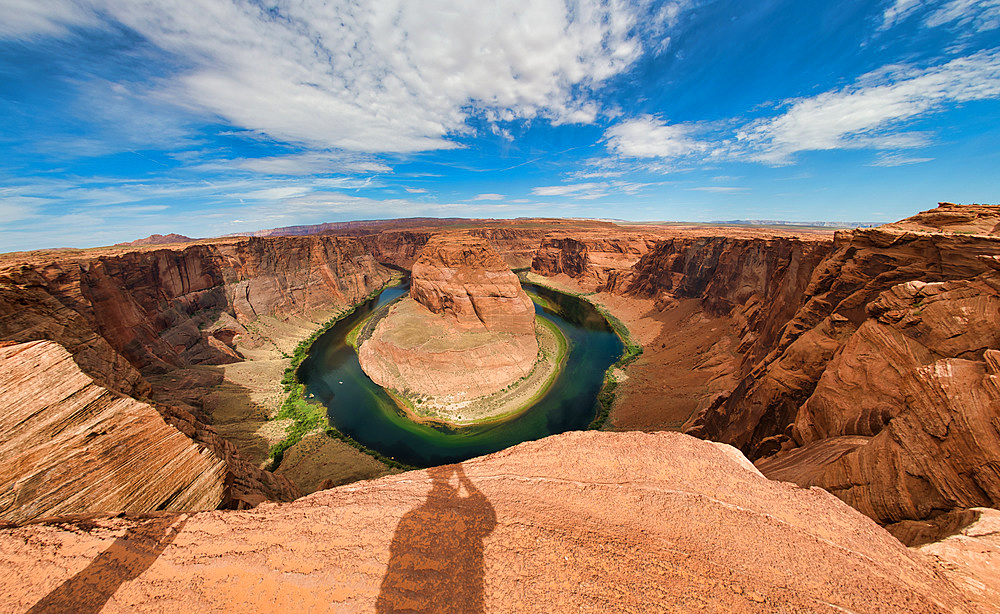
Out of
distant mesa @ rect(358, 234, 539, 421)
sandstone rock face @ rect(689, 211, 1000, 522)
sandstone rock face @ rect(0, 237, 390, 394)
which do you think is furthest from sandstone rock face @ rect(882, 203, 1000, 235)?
sandstone rock face @ rect(0, 237, 390, 394)

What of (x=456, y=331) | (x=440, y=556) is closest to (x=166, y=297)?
(x=456, y=331)

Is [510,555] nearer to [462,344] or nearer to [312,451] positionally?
[312,451]

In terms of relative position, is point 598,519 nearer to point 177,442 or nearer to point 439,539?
point 439,539

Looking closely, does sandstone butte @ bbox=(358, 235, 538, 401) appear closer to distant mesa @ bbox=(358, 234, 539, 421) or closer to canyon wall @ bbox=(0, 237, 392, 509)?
distant mesa @ bbox=(358, 234, 539, 421)

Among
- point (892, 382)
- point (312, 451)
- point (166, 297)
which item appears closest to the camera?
point (892, 382)

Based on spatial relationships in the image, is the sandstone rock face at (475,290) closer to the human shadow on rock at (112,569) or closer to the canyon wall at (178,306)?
the canyon wall at (178,306)

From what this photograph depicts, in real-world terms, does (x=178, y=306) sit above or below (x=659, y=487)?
above

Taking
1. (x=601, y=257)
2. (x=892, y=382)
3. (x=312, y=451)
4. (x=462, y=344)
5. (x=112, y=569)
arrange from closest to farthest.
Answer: (x=112, y=569) → (x=892, y=382) → (x=312, y=451) → (x=462, y=344) → (x=601, y=257)
